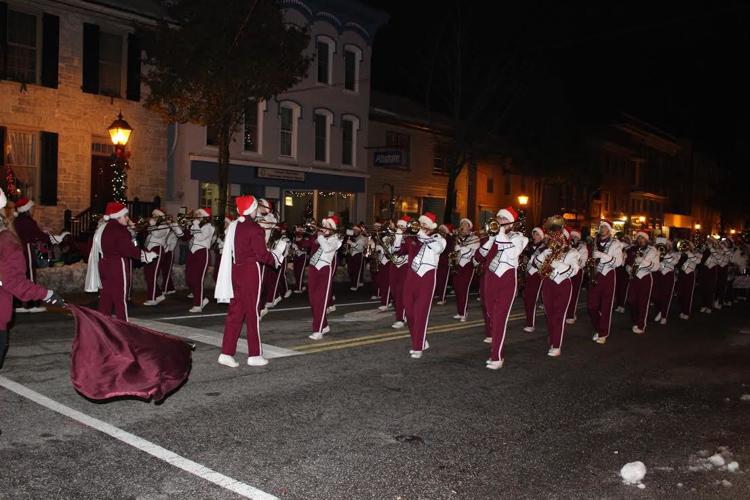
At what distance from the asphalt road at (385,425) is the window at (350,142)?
2161 cm

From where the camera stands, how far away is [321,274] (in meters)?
10.6

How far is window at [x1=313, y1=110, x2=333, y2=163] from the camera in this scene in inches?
1188

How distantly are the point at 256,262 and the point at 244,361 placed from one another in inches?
49.0

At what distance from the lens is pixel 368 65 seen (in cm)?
3200

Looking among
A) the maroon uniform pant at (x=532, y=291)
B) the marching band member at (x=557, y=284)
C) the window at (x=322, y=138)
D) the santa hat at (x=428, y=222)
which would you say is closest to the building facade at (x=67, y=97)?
the window at (x=322, y=138)

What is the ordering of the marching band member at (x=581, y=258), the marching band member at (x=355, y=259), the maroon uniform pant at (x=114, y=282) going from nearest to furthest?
the maroon uniform pant at (x=114, y=282)
the marching band member at (x=581, y=258)
the marching band member at (x=355, y=259)

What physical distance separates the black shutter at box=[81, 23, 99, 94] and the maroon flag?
1748 cm

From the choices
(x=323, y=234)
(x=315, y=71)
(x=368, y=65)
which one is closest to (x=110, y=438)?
(x=323, y=234)

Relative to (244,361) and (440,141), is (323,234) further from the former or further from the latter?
(440,141)

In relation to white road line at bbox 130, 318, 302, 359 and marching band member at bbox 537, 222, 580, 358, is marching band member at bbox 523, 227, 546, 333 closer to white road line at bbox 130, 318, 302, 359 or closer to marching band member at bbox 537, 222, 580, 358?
marching band member at bbox 537, 222, 580, 358

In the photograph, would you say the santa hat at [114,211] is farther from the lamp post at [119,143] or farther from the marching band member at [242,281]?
the lamp post at [119,143]

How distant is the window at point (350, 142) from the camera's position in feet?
103

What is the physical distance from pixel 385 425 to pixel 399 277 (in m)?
6.27

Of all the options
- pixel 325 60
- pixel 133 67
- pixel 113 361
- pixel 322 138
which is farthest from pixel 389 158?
pixel 113 361
